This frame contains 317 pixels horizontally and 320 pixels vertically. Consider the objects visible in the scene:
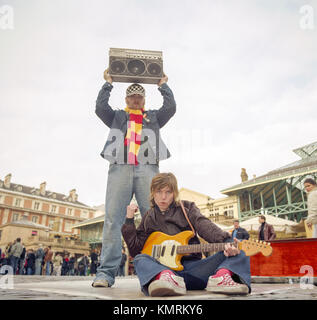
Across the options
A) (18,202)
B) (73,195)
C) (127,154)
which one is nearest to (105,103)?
(127,154)

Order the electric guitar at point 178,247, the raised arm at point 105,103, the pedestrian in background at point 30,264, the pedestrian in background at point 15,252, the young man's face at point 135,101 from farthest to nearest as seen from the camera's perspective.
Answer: the pedestrian in background at point 30,264
the pedestrian in background at point 15,252
the young man's face at point 135,101
the raised arm at point 105,103
the electric guitar at point 178,247

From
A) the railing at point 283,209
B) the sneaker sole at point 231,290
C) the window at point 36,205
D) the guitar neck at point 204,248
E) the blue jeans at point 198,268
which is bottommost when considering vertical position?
the sneaker sole at point 231,290

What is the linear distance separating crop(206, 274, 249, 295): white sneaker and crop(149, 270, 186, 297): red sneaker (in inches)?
8.0

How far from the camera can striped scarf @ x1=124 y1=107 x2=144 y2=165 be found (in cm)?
283

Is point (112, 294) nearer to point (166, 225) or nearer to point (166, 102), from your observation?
point (166, 225)

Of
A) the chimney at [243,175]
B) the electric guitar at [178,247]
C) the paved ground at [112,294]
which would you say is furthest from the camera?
the chimney at [243,175]

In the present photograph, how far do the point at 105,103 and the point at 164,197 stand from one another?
1.33 meters

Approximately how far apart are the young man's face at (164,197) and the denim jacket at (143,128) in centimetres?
69

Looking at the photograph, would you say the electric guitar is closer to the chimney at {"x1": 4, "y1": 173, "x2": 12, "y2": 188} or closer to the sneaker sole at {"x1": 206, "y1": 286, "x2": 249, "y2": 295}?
the sneaker sole at {"x1": 206, "y1": 286, "x2": 249, "y2": 295}

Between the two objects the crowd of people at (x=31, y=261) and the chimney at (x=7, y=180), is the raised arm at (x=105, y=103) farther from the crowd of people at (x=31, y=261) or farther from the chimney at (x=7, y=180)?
the chimney at (x=7, y=180)

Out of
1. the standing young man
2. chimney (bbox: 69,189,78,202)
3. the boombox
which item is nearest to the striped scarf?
the standing young man

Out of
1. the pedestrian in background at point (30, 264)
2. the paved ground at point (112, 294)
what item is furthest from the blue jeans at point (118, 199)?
the pedestrian in background at point (30, 264)

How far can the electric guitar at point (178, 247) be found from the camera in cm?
188
